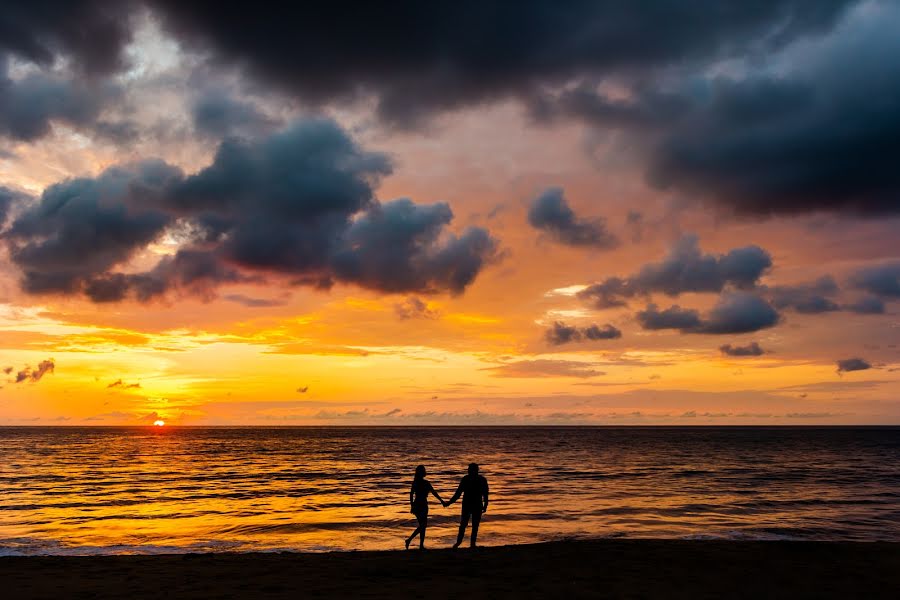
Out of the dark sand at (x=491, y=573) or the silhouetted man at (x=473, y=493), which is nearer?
the dark sand at (x=491, y=573)

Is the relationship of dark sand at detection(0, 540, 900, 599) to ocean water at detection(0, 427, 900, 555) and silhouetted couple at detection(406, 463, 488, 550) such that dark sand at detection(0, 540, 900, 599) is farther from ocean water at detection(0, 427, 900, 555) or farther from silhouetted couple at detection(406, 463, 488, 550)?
ocean water at detection(0, 427, 900, 555)

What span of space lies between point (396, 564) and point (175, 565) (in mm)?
6036

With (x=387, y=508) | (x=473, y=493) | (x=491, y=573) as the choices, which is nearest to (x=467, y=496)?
(x=473, y=493)

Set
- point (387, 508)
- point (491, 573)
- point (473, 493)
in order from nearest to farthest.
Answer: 1. point (491, 573)
2. point (473, 493)
3. point (387, 508)

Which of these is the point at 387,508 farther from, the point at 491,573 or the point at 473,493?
the point at 491,573

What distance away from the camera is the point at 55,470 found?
61.2 metres

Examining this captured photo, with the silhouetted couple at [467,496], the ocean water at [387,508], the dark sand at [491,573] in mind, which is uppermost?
the silhouetted couple at [467,496]

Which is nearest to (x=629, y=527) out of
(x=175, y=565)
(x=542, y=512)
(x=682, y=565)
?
(x=542, y=512)

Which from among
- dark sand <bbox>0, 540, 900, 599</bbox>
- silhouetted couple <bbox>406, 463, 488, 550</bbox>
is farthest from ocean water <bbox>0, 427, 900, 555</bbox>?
dark sand <bbox>0, 540, 900, 599</bbox>

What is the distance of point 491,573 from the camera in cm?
1645

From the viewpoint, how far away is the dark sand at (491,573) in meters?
14.6

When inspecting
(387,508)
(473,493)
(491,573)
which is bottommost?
(387,508)

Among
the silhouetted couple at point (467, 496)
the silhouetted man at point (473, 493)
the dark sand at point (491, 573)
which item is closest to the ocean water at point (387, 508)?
the silhouetted couple at point (467, 496)

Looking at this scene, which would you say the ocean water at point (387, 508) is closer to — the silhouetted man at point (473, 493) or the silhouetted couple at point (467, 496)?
the silhouetted couple at point (467, 496)
